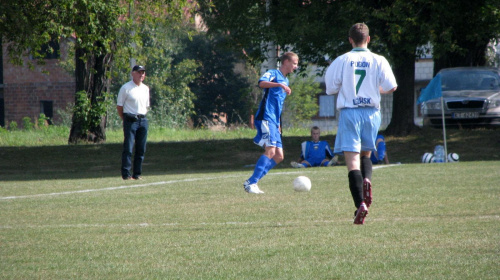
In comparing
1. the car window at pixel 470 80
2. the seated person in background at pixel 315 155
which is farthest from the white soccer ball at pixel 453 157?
the car window at pixel 470 80

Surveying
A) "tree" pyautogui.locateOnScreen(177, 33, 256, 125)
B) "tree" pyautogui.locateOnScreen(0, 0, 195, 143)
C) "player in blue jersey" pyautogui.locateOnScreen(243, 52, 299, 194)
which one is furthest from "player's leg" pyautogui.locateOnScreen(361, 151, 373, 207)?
"tree" pyautogui.locateOnScreen(177, 33, 256, 125)

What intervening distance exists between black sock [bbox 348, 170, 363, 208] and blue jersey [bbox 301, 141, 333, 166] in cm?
1083

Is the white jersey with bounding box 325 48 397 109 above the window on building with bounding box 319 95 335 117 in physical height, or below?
above

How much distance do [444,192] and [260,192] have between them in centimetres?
251

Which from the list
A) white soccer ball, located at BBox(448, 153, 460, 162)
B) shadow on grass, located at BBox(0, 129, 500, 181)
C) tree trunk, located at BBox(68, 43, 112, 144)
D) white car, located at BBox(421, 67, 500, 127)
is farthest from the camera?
tree trunk, located at BBox(68, 43, 112, 144)

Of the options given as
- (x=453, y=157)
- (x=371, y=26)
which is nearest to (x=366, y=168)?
(x=453, y=157)

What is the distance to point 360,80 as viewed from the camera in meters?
7.37

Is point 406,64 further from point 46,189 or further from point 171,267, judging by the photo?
point 171,267

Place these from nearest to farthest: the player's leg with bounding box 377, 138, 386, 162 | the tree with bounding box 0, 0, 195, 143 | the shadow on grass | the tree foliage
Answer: the tree with bounding box 0, 0, 195, 143
the player's leg with bounding box 377, 138, 386, 162
the shadow on grass
the tree foliage

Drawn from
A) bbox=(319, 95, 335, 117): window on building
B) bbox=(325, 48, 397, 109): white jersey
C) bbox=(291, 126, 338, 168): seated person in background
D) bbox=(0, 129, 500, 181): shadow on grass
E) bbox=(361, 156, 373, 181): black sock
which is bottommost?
bbox=(319, 95, 335, 117): window on building

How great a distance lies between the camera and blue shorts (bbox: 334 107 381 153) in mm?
7371

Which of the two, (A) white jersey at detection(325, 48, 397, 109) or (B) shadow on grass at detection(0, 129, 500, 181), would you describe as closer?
(A) white jersey at detection(325, 48, 397, 109)

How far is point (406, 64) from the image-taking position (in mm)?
23656

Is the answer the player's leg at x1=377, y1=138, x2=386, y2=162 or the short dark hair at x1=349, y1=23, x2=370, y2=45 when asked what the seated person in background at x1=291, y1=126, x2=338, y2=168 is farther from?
the short dark hair at x1=349, y1=23, x2=370, y2=45
